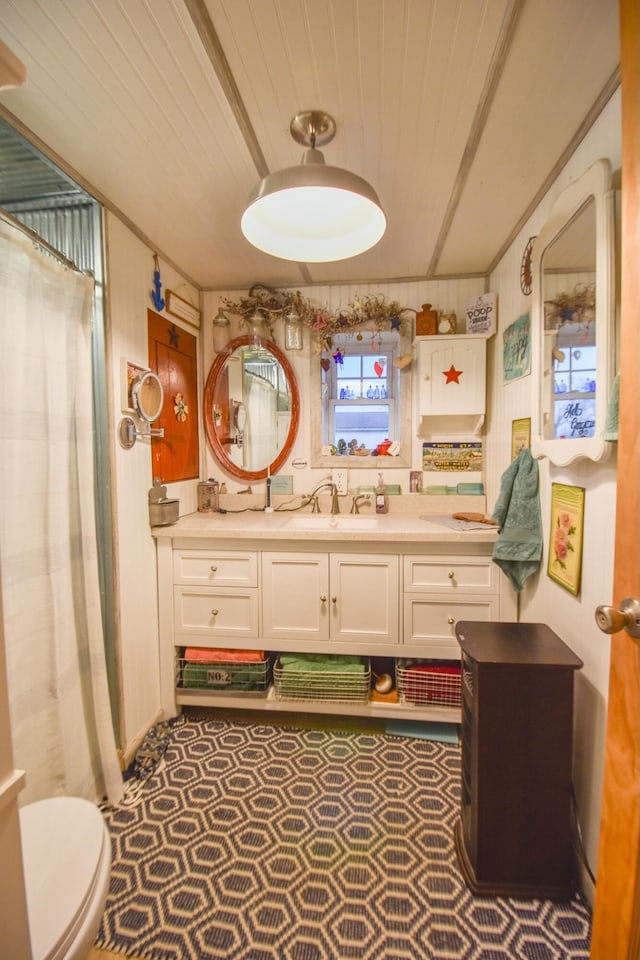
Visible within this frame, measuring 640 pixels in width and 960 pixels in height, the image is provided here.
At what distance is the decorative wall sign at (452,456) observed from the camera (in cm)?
234

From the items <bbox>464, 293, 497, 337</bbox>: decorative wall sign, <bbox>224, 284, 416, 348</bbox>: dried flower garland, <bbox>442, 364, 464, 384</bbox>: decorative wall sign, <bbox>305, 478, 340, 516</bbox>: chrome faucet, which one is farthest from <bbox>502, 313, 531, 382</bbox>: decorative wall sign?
<bbox>305, 478, 340, 516</bbox>: chrome faucet

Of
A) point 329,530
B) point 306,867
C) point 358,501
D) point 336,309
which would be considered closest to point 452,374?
point 336,309

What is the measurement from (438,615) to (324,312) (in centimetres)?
183

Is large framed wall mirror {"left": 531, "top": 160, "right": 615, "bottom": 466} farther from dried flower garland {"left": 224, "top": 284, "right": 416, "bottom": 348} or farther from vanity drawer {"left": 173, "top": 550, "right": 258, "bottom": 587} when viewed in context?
vanity drawer {"left": 173, "top": 550, "right": 258, "bottom": 587}

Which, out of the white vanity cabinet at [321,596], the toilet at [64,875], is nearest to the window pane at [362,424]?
the white vanity cabinet at [321,596]

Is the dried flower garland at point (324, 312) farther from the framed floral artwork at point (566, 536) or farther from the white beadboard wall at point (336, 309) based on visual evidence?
the framed floral artwork at point (566, 536)

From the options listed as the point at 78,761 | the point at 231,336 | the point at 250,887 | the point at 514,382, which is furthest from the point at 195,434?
the point at 250,887

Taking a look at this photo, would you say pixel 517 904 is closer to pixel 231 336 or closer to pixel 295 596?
pixel 295 596

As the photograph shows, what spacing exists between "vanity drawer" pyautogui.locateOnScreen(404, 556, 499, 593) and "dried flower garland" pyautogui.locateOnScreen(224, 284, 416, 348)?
4.58 ft

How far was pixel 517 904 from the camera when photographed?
1.18 meters

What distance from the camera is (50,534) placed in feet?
4.28

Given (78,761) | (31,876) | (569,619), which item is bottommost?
(78,761)

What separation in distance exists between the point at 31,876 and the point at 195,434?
1972 millimetres

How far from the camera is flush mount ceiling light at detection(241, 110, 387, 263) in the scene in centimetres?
108
